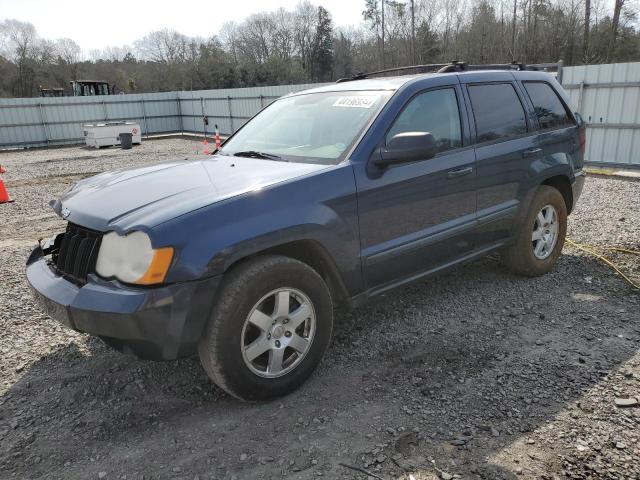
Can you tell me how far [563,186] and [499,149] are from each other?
125 centimetres

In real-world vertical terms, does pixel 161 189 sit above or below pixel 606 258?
above

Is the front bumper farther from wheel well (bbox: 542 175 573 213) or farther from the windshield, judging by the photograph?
wheel well (bbox: 542 175 573 213)

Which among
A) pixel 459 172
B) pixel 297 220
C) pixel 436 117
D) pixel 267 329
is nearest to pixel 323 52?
pixel 436 117

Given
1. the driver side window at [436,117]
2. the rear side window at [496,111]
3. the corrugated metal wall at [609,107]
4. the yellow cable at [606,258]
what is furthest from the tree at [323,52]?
the driver side window at [436,117]

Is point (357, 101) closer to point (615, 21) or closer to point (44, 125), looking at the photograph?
point (44, 125)

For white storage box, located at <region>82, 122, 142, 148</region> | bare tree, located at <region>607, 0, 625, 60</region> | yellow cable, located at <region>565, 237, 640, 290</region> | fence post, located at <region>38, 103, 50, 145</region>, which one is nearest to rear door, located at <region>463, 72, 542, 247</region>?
yellow cable, located at <region>565, 237, 640, 290</region>

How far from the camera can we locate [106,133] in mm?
22219

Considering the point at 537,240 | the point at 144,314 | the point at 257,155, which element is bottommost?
the point at 537,240

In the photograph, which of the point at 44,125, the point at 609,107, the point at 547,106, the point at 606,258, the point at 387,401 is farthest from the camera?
the point at 44,125

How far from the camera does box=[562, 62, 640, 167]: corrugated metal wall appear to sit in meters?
10.7

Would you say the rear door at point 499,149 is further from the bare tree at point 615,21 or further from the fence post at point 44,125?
the bare tree at point 615,21

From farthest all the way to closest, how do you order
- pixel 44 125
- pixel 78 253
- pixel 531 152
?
1. pixel 44 125
2. pixel 531 152
3. pixel 78 253

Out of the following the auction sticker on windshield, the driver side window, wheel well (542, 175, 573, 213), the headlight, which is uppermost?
the auction sticker on windshield

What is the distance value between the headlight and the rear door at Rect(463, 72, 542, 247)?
2.58m
